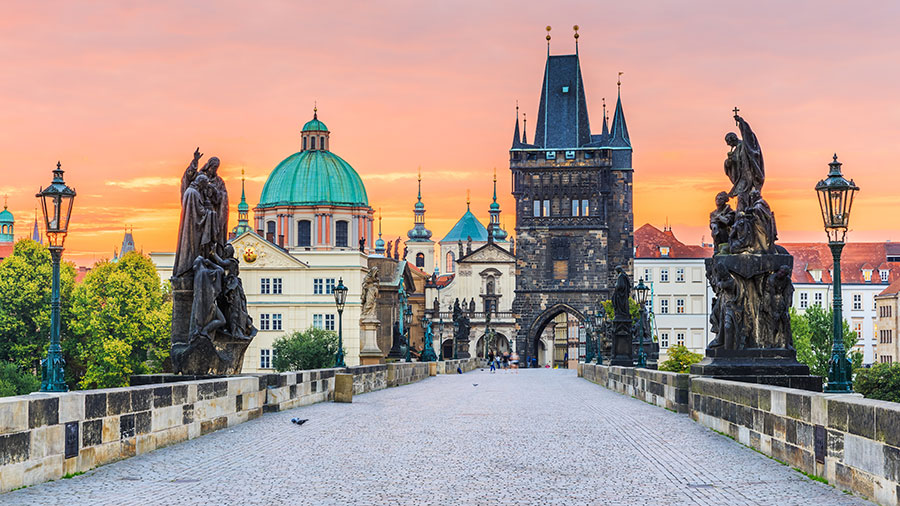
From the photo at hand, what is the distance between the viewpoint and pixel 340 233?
114 meters

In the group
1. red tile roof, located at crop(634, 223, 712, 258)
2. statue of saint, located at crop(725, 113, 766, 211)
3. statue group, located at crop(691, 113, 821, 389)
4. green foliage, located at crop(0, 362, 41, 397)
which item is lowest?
green foliage, located at crop(0, 362, 41, 397)

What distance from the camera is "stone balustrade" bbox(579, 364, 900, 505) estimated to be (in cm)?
915

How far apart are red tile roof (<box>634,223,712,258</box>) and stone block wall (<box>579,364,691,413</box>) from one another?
8450 cm

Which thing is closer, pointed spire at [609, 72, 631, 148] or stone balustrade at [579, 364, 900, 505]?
stone balustrade at [579, 364, 900, 505]

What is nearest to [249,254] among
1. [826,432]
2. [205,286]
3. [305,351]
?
[305,351]

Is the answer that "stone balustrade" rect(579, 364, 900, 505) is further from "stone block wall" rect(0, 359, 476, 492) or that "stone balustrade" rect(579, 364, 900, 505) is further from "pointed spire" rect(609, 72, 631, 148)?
"pointed spire" rect(609, 72, 631, 148)

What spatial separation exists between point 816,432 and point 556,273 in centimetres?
8963

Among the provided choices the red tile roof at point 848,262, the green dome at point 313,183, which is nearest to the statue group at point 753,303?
the green dome at point 313,183

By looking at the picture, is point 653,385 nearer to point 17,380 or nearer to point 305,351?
point 17,380

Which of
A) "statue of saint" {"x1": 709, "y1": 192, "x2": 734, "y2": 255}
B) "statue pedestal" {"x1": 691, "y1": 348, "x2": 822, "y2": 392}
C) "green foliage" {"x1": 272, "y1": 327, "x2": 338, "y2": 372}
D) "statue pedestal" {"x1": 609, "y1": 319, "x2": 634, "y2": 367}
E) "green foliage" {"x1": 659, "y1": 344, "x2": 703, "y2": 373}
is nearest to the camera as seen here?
"statue pedestal" {"x1": 691, "y1": 348, "x2": 822, "y2": 392}

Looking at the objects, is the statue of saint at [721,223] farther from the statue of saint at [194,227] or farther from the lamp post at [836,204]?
the statue of saint at [194,227]

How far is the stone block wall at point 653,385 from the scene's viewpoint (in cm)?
2056

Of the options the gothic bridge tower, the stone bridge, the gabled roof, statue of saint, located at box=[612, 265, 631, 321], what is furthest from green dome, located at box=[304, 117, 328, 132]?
the stone bridge

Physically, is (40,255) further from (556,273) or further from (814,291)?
(814,291)
